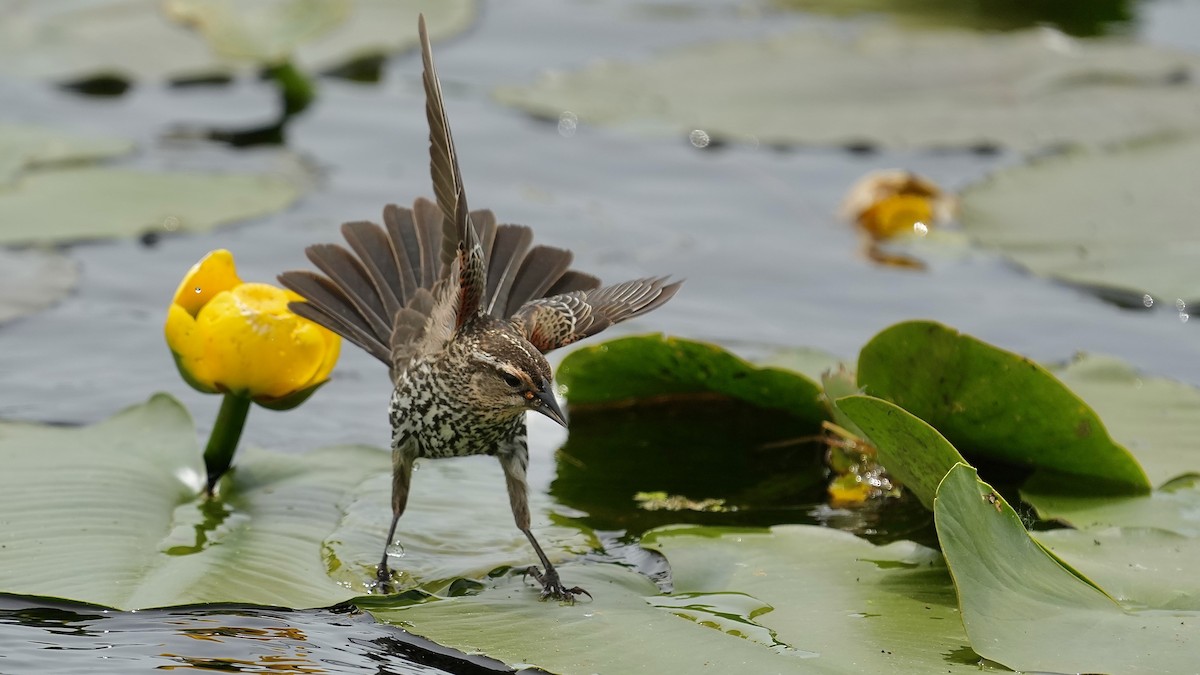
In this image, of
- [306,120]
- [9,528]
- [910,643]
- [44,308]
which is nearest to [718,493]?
[910,643]

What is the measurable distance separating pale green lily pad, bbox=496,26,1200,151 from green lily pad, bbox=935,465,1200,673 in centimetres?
469

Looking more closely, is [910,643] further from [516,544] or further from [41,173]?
[41,173]

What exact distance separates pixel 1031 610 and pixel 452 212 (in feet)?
5.96

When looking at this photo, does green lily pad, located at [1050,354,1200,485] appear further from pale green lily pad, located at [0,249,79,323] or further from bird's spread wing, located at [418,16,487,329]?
pale green lily pad, located at [0,249,79,323]

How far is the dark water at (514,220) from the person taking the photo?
143 inches

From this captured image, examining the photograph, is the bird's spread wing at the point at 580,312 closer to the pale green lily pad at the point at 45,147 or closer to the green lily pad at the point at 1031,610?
the green lily pad at the point at 1031,610

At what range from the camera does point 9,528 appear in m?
3.95

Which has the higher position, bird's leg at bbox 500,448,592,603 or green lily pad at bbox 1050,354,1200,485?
green lily pad at bbox 1050,354,1200,485

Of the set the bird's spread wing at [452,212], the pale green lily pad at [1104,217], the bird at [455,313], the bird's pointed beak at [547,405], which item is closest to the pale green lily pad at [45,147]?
the bird at [455,313]

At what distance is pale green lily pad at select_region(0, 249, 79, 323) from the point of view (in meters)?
5.86

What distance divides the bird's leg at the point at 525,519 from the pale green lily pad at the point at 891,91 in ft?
13.3

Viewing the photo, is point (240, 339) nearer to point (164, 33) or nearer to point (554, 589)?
point (554, 589)

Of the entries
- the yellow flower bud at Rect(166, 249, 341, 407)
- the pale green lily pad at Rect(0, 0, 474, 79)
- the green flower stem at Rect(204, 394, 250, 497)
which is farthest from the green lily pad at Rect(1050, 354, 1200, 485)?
the pale green lily pad at Rect(0, 0, 474, 79)

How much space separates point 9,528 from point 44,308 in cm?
212
